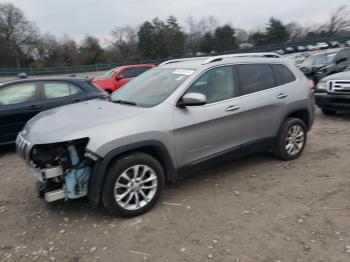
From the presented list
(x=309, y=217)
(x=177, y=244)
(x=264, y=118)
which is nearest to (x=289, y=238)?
(x=309, y=217)

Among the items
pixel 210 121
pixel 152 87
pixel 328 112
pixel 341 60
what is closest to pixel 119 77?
pixel 328 112

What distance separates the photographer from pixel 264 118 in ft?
16.2

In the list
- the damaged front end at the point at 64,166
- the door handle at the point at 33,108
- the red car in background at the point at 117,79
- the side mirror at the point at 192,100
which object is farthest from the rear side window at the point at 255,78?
the red car in background at the point at 117,79

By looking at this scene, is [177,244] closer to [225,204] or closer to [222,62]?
[225,204]

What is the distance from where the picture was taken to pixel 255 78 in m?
4.93

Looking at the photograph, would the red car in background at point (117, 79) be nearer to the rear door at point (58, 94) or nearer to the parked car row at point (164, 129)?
the rear door at point (58, 94)

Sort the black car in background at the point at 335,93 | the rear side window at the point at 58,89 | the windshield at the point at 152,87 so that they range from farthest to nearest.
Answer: the black car in background at the point at 335,93, the rear side window at the point at 58,89, the windshield at the point at 152,87

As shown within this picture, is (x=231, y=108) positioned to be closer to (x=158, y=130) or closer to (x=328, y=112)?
(x=158, y=130)

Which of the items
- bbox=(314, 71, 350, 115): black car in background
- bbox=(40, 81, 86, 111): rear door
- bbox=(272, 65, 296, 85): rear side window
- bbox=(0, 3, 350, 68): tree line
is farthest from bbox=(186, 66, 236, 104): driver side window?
bbox=(0, 3, 350, 68): tree line

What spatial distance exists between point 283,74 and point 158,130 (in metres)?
2.58

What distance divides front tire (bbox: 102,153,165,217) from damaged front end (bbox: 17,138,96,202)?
0.92ft

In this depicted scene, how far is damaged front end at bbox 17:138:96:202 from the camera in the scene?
366cm

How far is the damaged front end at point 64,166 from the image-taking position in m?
3.66

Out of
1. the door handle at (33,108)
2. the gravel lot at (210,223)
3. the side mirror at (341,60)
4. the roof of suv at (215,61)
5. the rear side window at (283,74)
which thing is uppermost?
the roof of suv at (215,61)
